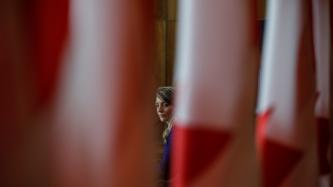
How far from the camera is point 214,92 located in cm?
35

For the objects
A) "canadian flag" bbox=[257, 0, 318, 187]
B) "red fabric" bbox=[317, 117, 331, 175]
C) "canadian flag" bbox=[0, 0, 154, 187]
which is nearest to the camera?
"canadian flag" bbox=[0, 0, 154, 187]

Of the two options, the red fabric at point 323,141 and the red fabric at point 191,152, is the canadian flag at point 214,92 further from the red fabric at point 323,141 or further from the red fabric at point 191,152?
the red fabric at point 323,141

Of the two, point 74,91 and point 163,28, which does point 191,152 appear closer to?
point 74,91

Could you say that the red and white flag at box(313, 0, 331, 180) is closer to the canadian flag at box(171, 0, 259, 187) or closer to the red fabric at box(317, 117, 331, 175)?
the red fabric at box(317, 117, 331, 175)

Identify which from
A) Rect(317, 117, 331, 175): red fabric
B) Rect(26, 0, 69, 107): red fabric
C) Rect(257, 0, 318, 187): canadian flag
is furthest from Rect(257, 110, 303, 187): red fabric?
Rect(26, 0, 69, 107): red fabric

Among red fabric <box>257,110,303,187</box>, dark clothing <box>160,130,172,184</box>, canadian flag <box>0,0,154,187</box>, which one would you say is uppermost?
canadian flag <box>0,0,154,187</box>

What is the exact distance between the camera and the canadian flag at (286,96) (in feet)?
1.44

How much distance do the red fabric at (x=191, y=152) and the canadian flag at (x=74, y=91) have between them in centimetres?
3

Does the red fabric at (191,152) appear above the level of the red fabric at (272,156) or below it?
above

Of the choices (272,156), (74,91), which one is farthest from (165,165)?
(74,91)

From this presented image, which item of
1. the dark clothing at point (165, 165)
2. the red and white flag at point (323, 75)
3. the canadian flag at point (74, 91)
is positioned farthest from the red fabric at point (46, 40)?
the red and white flag at point (323, 75)

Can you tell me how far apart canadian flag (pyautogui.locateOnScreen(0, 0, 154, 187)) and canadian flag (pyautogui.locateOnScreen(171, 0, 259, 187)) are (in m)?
0.04

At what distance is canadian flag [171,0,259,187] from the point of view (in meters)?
0.34

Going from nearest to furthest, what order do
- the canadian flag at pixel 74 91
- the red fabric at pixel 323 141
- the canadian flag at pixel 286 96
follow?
the canadian flag at pixel 74 91 < the canadian flag at pixel 286 96 < the red fabric at pixel 323 141
